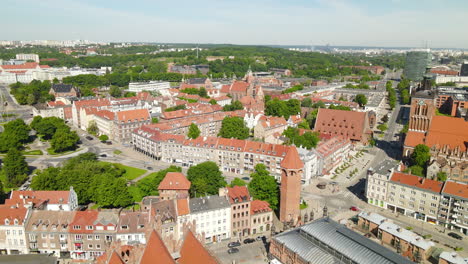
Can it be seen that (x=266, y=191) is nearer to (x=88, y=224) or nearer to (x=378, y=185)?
(x=378, y=185)

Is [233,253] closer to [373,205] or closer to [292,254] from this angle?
[292,254]

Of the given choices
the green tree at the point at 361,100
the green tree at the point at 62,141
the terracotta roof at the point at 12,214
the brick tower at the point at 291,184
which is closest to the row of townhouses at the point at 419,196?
the brick tower at the point at 291,184

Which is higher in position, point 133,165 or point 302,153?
point 302,153

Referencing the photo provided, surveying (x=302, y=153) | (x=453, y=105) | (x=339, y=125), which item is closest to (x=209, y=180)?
(x=302, y=153)

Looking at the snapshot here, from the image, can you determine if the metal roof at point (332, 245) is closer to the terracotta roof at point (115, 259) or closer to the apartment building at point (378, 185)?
the terracotta roof at point (115, 259)

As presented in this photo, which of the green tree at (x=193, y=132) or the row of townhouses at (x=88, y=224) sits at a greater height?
the green tree at (x=193, y=132)
